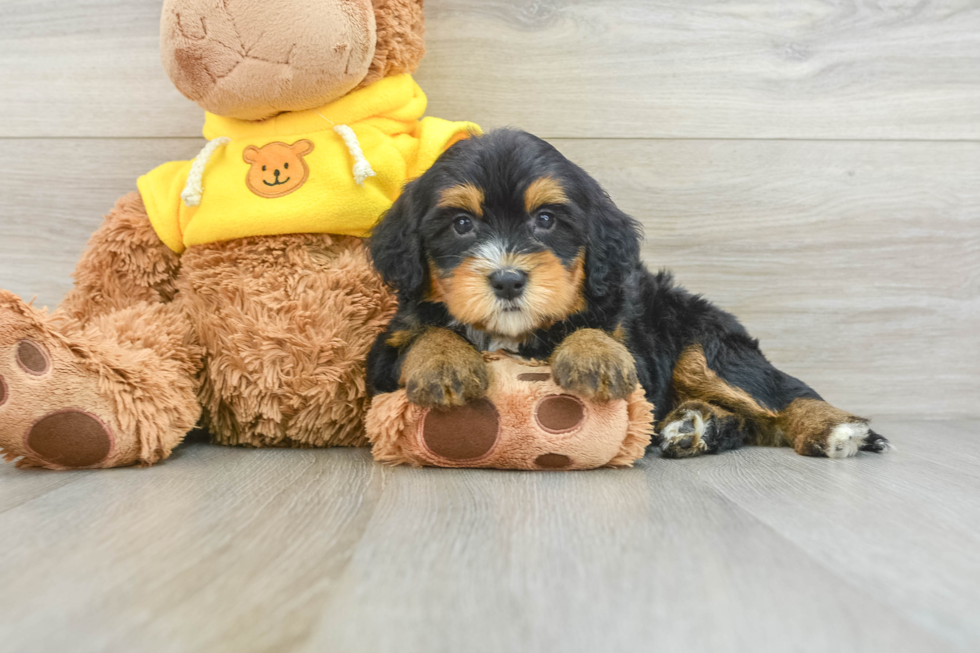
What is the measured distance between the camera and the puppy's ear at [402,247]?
2.22 meters

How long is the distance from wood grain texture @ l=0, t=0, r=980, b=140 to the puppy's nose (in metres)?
1.40

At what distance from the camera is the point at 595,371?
1.98 meters

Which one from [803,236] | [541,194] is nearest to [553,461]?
[541,194]

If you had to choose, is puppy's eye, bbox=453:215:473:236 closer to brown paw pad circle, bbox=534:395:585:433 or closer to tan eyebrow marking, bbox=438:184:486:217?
tan eyebrow marking, bbox=438:184:486:217

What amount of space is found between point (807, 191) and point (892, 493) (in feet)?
5.76

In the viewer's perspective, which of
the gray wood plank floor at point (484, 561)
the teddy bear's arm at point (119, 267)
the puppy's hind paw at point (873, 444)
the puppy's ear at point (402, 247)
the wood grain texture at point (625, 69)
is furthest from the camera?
the wood grain texture at point (625, 69)

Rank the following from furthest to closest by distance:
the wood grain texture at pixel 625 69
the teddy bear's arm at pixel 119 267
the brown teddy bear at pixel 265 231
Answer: the wood grain texture at pixel 625 69 < the teddy bear's arm at pixel 119 267 < the brown teddy bear at pixel 265 231

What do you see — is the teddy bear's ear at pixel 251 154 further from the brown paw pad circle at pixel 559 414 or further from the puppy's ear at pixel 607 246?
the brown paw pad circle at pixel 559 414

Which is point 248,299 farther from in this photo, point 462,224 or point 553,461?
point 553,461

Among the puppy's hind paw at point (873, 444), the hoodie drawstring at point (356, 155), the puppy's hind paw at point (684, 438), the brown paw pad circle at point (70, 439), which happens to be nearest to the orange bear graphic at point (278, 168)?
the hoodie drawstring at point (356, 155)

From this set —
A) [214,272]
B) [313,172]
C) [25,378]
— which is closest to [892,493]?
[313,172]

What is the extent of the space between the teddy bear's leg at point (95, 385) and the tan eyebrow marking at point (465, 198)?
1.04 meters

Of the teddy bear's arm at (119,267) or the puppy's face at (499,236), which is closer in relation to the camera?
the puppy's face at (499,236)

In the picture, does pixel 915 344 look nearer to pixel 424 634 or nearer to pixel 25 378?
pixel 424 634
